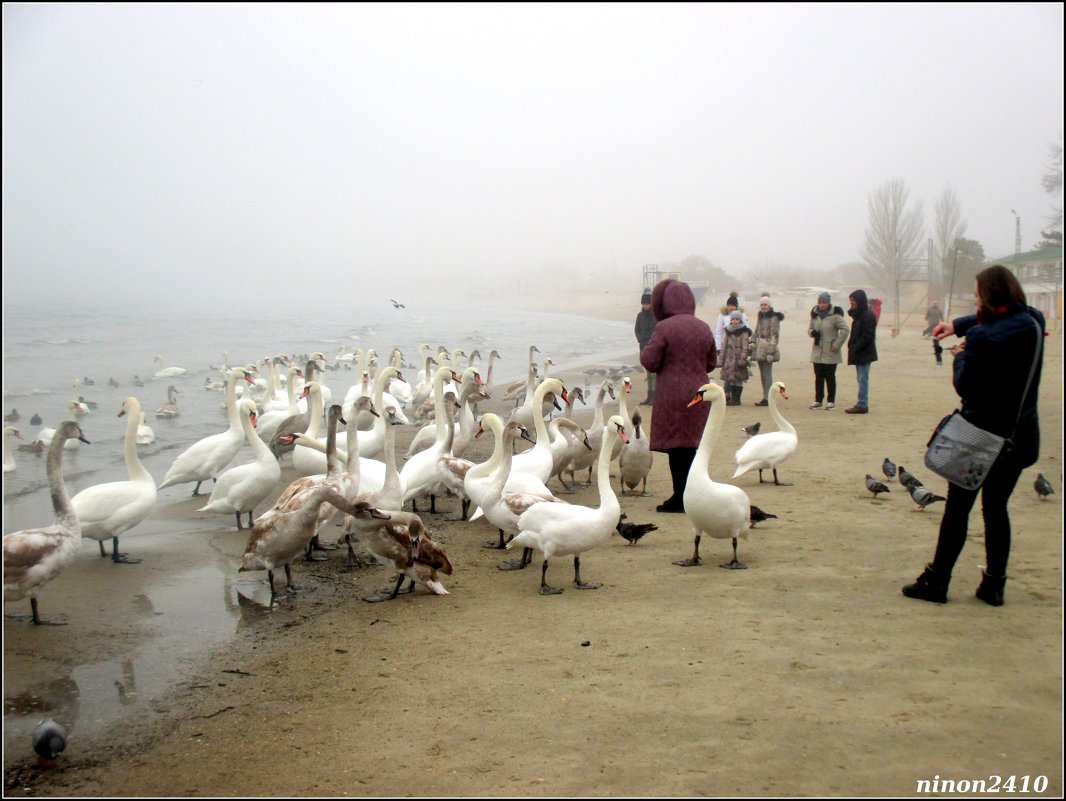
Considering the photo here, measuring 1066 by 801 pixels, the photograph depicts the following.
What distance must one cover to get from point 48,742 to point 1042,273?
3163 cm

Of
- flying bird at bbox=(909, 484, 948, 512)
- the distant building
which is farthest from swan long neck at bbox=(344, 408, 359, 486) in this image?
the distant building

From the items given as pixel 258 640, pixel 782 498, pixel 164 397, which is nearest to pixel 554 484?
pixel 782 498

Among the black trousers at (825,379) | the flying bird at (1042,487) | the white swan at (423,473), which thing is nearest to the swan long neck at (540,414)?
the white swan at (423,473)

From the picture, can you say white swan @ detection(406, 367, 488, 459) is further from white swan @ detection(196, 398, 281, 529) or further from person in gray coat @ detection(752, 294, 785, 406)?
person in gray coat @ detection(752, 294, 785, 406)

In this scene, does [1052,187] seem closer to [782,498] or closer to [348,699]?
[782,498]

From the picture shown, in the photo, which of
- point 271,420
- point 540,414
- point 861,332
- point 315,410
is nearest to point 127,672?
point 540,414

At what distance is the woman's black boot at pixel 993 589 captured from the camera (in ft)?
16.2

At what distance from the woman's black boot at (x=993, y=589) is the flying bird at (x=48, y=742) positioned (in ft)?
16.4

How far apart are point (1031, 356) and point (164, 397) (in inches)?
816

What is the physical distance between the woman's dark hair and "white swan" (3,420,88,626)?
5.98 m

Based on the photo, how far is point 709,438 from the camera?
6.58 meters

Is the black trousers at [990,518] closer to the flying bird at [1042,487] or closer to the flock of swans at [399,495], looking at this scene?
the flock of swans at [399,495]

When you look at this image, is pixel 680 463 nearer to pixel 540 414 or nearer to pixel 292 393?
pixel 540 414

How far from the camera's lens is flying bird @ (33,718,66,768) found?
3842mm
